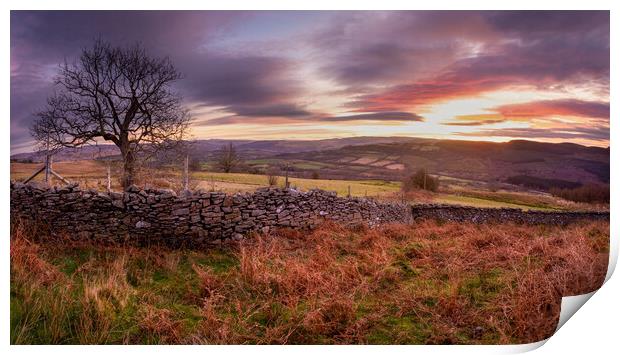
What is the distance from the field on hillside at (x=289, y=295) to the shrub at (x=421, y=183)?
8.08 m

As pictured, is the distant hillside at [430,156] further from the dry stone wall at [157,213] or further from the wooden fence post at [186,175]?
the dry stone wall at [157,213]

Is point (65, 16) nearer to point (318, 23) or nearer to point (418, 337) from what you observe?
point (318, 23)

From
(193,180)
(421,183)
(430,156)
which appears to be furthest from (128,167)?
(421,183)

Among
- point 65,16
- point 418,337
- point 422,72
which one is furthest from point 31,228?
point 422,72

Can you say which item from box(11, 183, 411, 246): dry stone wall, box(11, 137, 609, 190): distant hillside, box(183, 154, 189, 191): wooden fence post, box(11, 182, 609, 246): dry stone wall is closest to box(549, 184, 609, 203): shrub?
box(11, 137, 609, 190): distant hillside

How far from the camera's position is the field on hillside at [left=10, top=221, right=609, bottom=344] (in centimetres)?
448

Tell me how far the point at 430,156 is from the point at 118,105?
7.34 metres

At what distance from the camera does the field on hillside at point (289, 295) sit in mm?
4480

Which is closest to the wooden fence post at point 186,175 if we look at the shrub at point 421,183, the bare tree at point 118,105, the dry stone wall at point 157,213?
the bare tree at point 118,105

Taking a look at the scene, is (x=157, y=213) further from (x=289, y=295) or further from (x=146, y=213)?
(x=289, y=295)

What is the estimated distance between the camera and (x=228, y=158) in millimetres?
8383

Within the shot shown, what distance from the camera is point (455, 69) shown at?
718cm

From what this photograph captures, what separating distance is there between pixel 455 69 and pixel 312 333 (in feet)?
17.6

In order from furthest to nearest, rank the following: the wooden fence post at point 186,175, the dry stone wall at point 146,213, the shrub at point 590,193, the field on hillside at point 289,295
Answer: the wooden fence post at point 186,175, the dry stone wall at point 146,213, the shrub at point 590,193, the field on hillside at point 289,295
